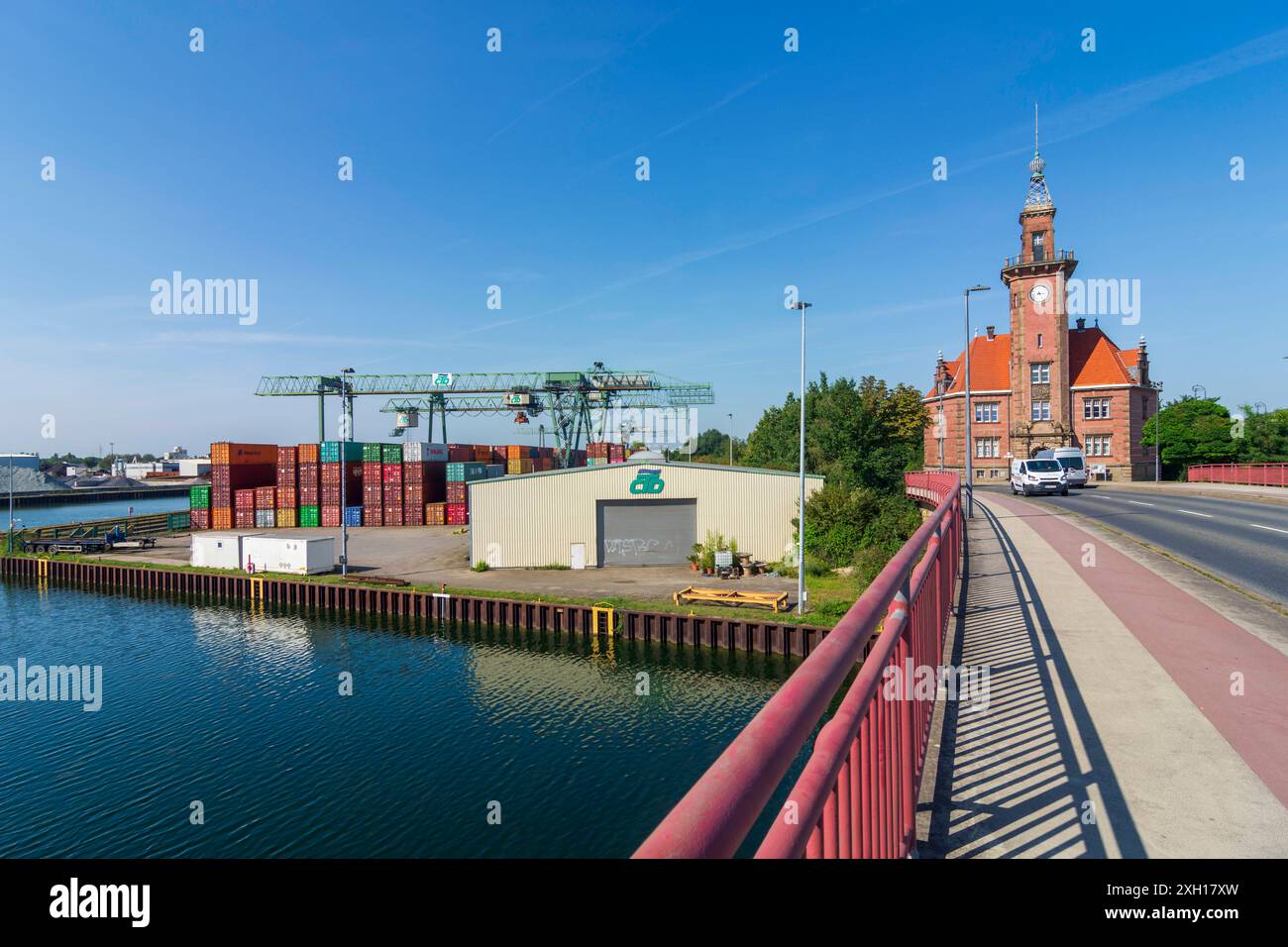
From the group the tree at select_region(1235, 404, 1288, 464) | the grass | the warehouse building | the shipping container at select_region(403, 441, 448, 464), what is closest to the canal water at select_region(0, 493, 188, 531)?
the shipping container at select_region(403, 441, 448, 464)

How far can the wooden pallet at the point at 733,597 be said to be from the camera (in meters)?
27.5

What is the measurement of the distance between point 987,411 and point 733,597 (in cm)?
4958

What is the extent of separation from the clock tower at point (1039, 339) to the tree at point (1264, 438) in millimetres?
12799

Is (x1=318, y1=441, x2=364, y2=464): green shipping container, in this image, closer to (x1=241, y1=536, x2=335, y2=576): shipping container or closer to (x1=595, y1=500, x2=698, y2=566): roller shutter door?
(x1=241, y1=536, x2=335, y2=576): shipping container

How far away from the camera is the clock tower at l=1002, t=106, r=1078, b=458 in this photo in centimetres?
6225

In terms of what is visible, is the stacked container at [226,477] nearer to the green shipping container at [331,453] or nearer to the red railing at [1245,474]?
the green shipping container at [331,453]

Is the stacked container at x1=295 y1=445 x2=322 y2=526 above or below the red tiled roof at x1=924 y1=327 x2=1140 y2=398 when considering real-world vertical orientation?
below

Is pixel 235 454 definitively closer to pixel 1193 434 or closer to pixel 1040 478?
pixel 1040 478

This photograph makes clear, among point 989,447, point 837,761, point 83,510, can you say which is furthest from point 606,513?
point 83,510

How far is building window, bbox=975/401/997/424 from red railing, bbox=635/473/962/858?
2741 inches
